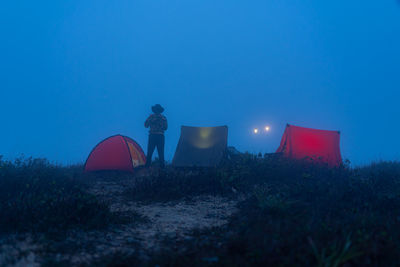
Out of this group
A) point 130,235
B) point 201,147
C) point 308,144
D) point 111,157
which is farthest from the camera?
point 201,147

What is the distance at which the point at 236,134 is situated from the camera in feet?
512

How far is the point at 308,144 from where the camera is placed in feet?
38.2

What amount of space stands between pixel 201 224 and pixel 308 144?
8.06 meters

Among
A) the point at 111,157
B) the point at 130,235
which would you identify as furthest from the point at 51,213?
the point at 111,157

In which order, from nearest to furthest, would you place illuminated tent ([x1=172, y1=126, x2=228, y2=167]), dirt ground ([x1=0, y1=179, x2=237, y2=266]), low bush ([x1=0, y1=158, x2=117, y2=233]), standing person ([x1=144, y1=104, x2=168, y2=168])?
dirt ground ([x1=0, y1=179, x2=237, y2=266]), low bush ([x1=0, y1=158, x2=117, y2=233]), illuminated tent ([x1=172, y1=126, x2=228, y2=167]), standing person ([x1=144, y1=104, x2=168, y2=168])

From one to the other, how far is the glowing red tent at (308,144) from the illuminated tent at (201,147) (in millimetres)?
2789

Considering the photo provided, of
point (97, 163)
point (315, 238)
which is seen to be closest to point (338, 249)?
point (315, 238)

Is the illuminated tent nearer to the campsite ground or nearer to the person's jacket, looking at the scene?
the person's jacket

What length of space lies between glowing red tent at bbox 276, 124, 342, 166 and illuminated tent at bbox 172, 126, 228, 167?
2789 mm

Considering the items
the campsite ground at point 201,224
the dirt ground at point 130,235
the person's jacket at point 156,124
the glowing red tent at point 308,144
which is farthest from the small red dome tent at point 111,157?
the glowing red tent at point 308,144

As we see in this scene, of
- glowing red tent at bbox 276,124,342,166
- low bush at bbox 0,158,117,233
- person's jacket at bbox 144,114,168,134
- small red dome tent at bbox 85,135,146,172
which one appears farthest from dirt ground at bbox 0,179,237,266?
glowing red tent at bbox 276,124,342,166

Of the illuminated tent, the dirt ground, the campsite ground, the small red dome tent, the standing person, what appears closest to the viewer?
the campsite ground

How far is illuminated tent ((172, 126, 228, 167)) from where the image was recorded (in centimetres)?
1141

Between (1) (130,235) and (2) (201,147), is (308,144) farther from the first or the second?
(1) (130,235)
